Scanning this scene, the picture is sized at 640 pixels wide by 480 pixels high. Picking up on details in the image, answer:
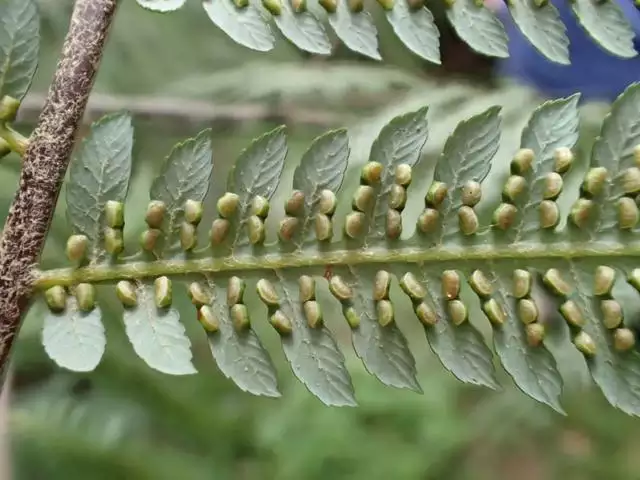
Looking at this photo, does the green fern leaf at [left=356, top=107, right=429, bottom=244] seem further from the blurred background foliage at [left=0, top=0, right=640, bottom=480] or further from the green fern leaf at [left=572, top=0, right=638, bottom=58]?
the blurred background foliage at [left=0, top=0, right=640, bottom=480]

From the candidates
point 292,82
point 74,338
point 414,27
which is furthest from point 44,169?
point 292,82

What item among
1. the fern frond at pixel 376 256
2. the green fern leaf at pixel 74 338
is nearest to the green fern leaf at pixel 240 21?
the fern frond at pixel 376 256

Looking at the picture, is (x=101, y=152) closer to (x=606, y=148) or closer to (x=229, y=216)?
(x=229, y=216)

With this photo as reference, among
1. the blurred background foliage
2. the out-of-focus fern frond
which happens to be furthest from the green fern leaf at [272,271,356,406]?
the out-of-focus fern frond

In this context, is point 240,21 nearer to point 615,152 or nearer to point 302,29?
point 302,29

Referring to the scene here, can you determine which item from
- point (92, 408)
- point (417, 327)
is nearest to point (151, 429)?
point (92, 408)

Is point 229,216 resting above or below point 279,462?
above
